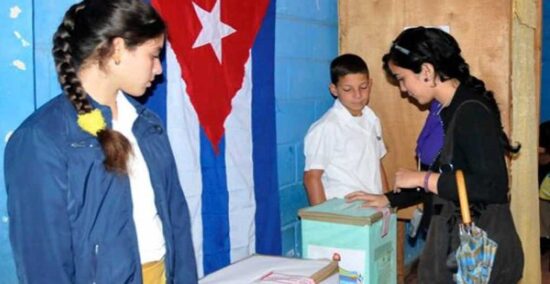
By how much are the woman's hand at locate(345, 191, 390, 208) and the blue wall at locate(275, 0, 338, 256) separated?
0.34 meters

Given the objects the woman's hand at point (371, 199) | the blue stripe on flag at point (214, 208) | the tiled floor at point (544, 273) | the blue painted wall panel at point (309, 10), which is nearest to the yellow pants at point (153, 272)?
the blue stripe on flag at point (214, 208)

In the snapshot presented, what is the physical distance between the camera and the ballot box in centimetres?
226

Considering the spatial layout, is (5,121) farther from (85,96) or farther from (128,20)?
(128,20)

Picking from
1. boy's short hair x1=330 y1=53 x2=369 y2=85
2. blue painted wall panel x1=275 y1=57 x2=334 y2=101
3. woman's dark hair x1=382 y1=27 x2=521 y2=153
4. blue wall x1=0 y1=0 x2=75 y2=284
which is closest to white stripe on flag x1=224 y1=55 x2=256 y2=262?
blue painted wall panel x1=275 y1=57 x2=334 y2=101

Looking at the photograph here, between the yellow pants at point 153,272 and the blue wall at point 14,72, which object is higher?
the blue wall at point 14,72

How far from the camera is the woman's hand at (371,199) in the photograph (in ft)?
7.81

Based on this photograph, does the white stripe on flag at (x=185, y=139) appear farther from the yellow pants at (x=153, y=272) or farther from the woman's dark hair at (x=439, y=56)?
the woman's dark hair at (x=439, y=56)

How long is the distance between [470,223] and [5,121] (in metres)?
1.27

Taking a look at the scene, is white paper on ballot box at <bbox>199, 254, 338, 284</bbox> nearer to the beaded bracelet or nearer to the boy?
the beaded bracelet

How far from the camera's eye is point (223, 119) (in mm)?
2189

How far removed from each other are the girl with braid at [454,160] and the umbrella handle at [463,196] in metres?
0.02

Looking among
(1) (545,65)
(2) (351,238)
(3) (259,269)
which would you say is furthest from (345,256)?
(1) (545,65)

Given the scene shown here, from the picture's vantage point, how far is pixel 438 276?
1896mm

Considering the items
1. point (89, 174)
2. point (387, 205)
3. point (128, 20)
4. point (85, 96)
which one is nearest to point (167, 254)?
point (89, 174)
